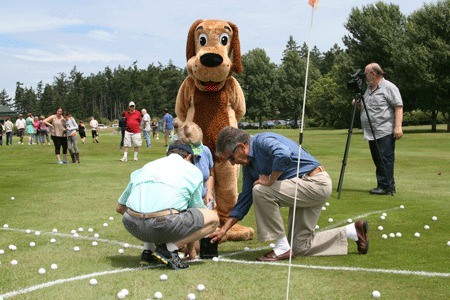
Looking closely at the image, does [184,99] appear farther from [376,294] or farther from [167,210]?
[376,294]

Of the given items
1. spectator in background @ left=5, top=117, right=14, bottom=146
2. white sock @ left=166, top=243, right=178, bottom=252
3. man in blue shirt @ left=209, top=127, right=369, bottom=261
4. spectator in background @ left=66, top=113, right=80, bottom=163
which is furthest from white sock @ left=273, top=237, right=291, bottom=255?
spectator in background @ left=5, top=117, right=14, bottom=146

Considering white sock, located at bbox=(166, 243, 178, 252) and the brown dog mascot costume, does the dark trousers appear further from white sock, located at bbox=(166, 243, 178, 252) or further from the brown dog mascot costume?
white sock, located at bbox=(166, 243, 178, 252)

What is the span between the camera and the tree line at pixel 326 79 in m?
49.4

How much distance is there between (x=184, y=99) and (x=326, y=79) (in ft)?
268

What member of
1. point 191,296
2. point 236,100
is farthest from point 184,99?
point 191,296

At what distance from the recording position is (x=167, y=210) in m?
5.87

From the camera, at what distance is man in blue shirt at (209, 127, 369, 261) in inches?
250

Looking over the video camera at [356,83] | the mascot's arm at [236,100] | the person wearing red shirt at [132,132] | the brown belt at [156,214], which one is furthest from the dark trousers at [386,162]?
the person wearing red shirt at [132,132]

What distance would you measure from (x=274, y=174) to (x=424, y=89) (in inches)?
1859

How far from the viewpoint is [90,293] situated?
17.0 feet

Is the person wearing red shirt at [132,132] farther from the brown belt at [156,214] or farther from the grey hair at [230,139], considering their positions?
the brown belt at [156,214]

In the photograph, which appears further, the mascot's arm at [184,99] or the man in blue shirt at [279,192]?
the mascot's arm at [184,99]

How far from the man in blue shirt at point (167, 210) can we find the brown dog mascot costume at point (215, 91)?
2171mm

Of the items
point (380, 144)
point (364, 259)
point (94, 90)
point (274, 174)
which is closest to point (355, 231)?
→ point (364, 259)
